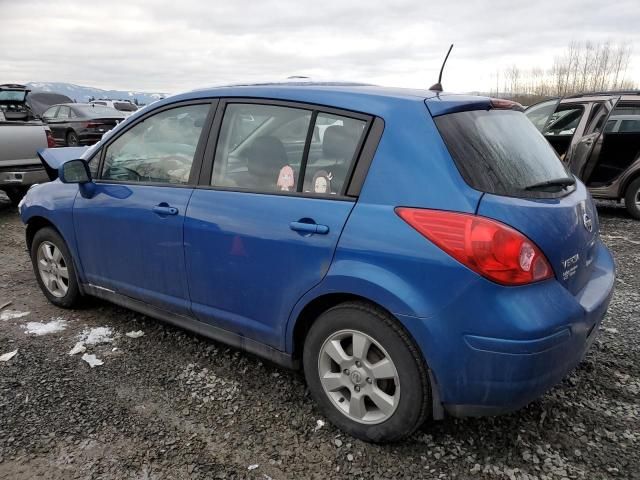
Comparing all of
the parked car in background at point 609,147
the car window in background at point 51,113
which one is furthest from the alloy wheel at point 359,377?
the car window in background at point 51,113

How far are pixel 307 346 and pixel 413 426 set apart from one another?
0.62 metres

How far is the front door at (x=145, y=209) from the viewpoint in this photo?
3023mm

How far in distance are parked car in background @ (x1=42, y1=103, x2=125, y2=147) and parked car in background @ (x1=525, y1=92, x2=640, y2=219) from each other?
12.6m

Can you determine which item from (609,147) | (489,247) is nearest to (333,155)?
(489,247)

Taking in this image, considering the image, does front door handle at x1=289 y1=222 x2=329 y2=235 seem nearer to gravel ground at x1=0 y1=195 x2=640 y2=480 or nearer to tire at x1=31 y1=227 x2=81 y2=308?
gravel ground at x1=0 y1=195 x2=640 y2=480

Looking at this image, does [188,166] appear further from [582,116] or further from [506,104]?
[582,116]

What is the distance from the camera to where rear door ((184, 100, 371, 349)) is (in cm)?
243

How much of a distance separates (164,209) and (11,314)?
6.41 ft

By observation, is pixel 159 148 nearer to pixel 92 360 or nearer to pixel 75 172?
pixel 75 172

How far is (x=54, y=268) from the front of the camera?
404 centimetres

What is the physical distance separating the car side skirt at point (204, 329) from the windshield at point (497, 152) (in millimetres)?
1302

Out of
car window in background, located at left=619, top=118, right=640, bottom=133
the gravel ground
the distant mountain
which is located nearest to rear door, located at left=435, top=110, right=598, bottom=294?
the gravel ground

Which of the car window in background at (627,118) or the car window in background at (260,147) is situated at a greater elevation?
the car window in background at (260,147)

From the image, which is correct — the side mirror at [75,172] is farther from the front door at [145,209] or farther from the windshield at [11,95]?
the windshield at [11,95]
